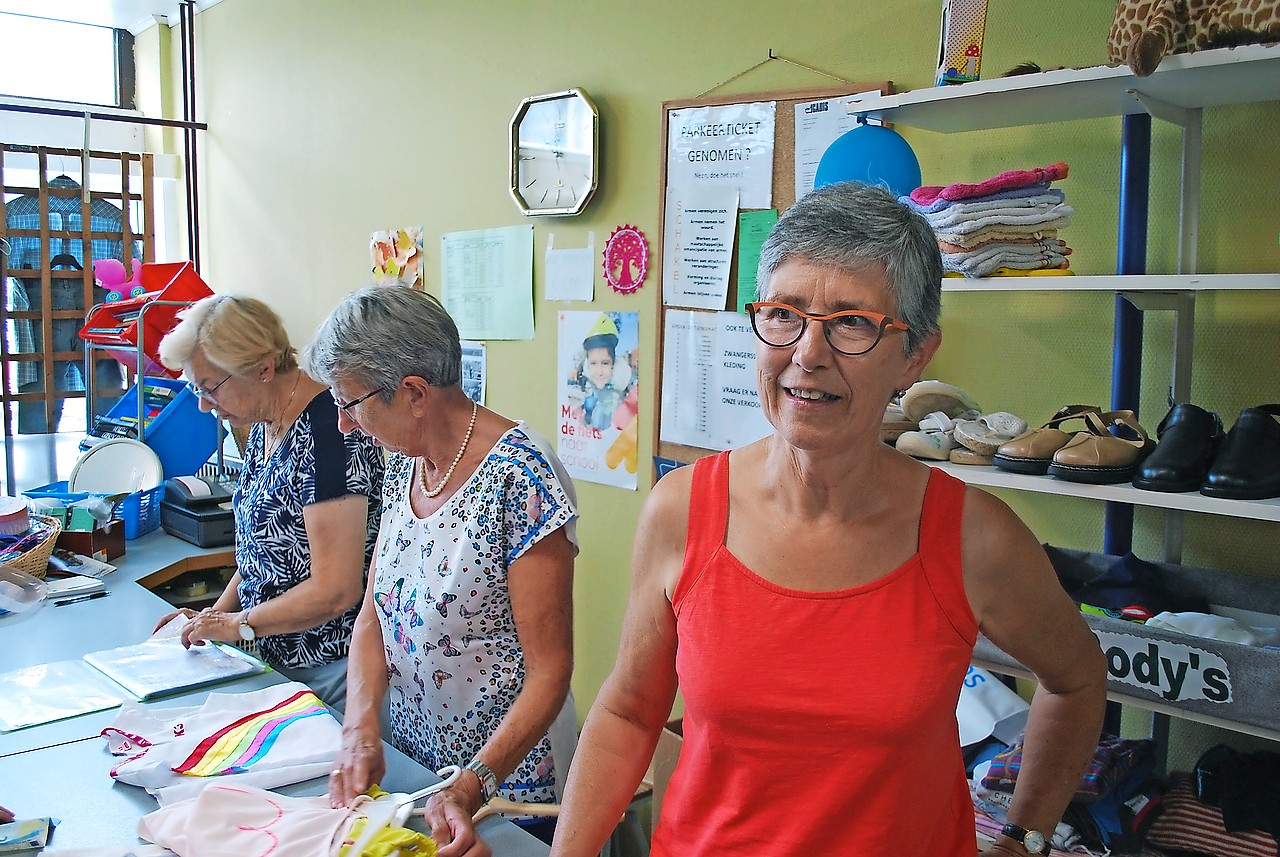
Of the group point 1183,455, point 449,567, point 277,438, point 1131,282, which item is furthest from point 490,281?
point 1183,455

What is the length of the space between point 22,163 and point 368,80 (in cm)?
212

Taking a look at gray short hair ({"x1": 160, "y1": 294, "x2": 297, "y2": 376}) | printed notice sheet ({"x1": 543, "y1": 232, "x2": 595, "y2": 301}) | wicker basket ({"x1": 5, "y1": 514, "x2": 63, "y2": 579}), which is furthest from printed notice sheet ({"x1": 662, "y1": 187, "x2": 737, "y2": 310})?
wicker basket ({"x1": 5, "y1": 514, "x2": 63, "y2": 579})

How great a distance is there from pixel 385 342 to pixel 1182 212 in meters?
1.46

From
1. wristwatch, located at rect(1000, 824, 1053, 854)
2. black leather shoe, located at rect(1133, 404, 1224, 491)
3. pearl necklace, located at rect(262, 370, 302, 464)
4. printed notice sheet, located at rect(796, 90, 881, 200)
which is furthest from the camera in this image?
printed notice sheet, located at rect(796, 90, 881, 200)

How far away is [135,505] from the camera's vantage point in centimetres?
353

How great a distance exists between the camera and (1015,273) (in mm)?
1816

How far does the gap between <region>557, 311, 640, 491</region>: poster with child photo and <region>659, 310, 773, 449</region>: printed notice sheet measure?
161 mm

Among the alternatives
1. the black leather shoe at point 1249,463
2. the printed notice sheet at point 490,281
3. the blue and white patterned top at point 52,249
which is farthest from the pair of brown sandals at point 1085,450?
the blue and white patterned top at point 52,249

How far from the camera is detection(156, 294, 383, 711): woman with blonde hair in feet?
7.44

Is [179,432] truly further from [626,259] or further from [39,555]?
[626,259]

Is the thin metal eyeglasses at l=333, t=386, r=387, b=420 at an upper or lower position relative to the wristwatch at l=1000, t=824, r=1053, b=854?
upper

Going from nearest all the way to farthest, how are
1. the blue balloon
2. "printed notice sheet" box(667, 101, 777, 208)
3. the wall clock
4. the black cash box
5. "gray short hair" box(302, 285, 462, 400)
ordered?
1. "gray short hair" box(302, 285, 462, 400)
2. the blue balloon
3. "printed notice sheet" box(667, 101, 777, 208)
4. the wall clock
5. the black cash box

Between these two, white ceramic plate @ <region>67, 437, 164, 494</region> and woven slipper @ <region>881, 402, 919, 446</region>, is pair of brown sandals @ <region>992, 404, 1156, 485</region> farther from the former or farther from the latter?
white ceramic plate @ <region>67, 437, 164, 494</region>

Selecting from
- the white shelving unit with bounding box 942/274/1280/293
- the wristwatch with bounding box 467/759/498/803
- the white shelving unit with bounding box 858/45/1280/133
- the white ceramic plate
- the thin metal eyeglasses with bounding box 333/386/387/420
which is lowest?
the wristwatch with bounding box 467/759/498/803
